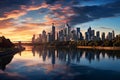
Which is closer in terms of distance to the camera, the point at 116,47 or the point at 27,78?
the point at 27,78

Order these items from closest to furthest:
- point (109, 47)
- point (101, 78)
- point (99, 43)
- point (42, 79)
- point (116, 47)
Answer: point (42, 79)
point (101, 78)
point (116, 47)
point (109, 47)
point (99, 43)

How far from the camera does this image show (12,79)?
26.2m

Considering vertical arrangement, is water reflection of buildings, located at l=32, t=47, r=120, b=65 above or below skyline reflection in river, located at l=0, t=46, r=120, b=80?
below

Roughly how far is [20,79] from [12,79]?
79 centimetres

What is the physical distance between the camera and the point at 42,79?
25.9m

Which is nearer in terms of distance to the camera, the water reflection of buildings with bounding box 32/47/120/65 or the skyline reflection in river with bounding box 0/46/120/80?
the skyline reflection in river with bounding box 0/46/120/80

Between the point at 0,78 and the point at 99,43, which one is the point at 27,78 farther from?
the point at 99,43

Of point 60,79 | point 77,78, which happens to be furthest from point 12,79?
point 77,78

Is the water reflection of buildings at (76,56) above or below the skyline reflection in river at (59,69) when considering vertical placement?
below

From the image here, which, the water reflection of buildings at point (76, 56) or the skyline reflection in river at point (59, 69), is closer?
the skyline reflection in river at point (59, 69)

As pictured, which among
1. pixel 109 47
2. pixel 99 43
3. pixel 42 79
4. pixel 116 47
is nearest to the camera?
pixel 42 79

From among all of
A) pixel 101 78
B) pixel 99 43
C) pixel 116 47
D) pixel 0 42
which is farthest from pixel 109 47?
pixel 101 78

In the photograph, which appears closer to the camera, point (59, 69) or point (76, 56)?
point (59, 69)

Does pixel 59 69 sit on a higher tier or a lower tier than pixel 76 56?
higher
